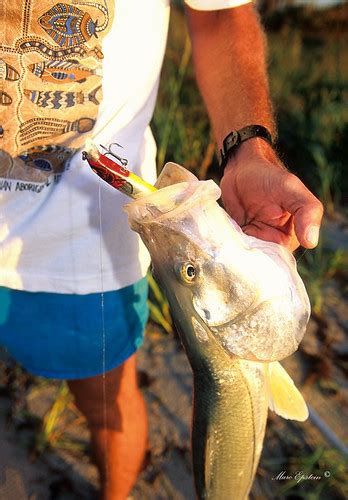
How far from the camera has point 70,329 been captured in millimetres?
1834

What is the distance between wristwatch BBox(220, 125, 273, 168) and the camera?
5.01ft

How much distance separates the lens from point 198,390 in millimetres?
1533

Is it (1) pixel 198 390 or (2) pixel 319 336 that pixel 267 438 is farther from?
(1) pixel 198 390

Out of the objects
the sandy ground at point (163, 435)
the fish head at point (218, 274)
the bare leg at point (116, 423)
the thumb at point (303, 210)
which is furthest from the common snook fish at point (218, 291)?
the sandy ground at point (163, 435)

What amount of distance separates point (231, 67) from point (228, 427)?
43.4 inches

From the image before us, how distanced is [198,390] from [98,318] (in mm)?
460

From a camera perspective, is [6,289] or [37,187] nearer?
[37,187]

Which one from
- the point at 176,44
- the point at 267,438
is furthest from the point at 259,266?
the point at 176,44

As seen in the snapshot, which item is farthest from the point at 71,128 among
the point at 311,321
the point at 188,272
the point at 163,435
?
the point at 311,321

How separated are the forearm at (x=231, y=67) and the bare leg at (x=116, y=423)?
983mm

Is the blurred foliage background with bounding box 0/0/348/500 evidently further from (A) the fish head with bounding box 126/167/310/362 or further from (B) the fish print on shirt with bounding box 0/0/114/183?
(B) the fish print on shirt with bounding box 0/0/114/183

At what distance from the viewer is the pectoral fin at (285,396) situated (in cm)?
158

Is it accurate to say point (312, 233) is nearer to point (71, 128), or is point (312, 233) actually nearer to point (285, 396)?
point (285, 396)

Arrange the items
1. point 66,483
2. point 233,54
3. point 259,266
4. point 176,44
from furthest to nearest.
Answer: point 176,44, point 66,483, point 233,54, point 259,266
